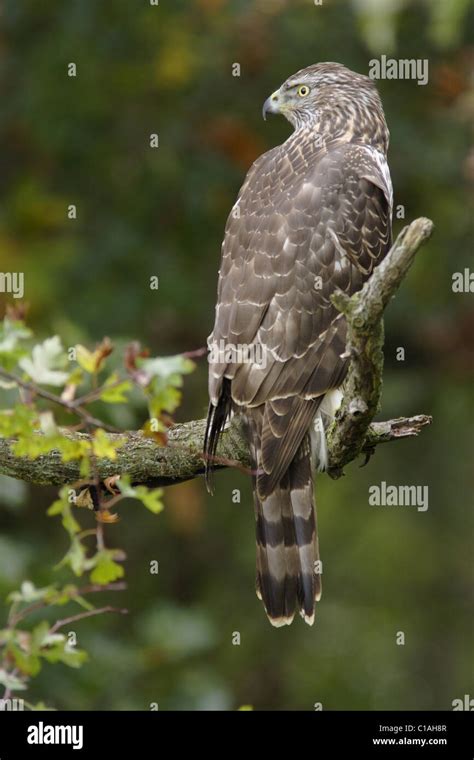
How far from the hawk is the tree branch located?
0.11m

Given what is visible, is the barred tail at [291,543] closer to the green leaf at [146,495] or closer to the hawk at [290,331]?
the hawk at [290,331]

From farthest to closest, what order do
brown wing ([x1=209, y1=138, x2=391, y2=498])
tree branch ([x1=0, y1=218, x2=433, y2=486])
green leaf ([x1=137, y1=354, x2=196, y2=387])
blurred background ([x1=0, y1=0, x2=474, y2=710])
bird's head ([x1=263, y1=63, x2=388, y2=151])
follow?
blurred background ([x1=0, y1=0, x2=474, y2=710]) < bird's head ([x1=263, y1=63, x2=388, y2=151]) < brown wing ([x1=209, y1=138, x2=391, y2=498]) < tree branch ([x1=0, y1=218, x2=433, y2=486]) < green leaf ([x1=137, y1=354, x2=196, y2=387])

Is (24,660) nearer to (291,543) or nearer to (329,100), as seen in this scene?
(291,543)

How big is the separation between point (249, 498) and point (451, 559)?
2.17 m

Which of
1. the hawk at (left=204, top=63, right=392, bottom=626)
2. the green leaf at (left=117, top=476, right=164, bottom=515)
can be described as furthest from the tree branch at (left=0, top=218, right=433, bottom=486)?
the green leaf at (left=117, top=476, right=164, bottom=515)

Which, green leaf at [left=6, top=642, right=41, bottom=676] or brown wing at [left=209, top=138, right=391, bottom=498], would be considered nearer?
green leaf at [left=6, top=642, right=41, bottom=676]

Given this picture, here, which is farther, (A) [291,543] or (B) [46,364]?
(A) [291,543]

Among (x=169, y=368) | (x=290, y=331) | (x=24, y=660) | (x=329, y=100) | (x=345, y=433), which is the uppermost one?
(x=329, y=100)

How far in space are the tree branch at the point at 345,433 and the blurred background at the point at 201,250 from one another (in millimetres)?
2486

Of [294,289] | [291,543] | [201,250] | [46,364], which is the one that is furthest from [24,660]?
[201,250]

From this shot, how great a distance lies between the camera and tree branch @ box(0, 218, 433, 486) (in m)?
3.92

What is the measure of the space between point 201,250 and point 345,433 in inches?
171

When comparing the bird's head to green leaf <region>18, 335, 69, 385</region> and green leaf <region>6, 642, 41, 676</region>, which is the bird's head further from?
green leaf <region>6, 642, 41, 676</region>

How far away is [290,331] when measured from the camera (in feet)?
16.5
